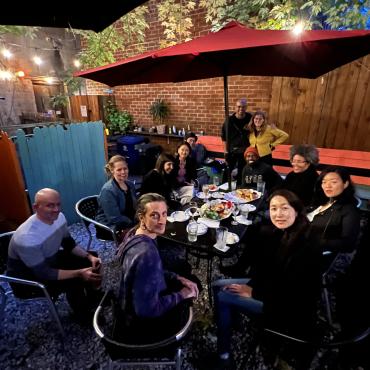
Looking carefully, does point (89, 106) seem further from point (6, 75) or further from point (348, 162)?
point (348, 162)

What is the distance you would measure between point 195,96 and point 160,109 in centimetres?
102

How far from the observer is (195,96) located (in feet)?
20.4

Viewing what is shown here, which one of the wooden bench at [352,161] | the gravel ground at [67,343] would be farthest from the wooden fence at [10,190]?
the wooden bench at [352,161]

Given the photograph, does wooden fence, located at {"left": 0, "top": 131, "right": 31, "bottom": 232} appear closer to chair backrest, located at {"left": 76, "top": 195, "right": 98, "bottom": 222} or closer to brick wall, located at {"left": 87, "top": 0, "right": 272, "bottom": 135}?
chair backrest, located at {"left": 76, "top": 195, "right": 98, "bottom": 222}

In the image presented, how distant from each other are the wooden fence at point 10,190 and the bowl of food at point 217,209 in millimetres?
2483

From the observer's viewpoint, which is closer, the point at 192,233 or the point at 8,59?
the point at 192,233

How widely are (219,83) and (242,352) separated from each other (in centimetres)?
530

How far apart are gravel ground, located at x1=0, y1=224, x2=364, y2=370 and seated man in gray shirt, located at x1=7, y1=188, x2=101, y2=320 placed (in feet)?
0.93

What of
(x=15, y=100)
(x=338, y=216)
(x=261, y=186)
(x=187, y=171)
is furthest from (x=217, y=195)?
(x=15, y=100)

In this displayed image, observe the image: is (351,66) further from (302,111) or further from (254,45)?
(254,45)

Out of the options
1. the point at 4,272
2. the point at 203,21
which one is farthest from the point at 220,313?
the point at 203,21

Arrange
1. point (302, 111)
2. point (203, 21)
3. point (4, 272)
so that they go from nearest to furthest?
1. point (4, 272)
2. point (302, 111)
3. point (203, 21)

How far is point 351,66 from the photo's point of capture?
14.2 feet

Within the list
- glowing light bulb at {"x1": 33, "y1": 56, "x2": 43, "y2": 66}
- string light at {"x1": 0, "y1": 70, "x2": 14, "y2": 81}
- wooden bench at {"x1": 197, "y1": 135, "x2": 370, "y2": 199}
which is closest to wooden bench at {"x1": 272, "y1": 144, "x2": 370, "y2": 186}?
wooden bench at {"x1": 197, "y1": 135, "x2": 370, "y2": 199}
